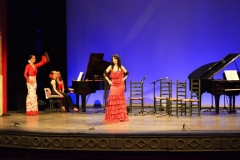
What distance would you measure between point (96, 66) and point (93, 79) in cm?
36

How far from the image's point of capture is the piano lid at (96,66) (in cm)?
1023

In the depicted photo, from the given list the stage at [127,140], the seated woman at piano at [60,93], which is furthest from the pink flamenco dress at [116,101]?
the seated woman at piano at [60,93]

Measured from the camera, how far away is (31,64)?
9.59 m

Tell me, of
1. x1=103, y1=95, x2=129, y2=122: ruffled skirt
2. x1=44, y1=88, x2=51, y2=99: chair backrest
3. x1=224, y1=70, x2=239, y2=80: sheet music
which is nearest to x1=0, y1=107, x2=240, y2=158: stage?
x1=103, y1=95, x2=129, y2=122: ruffled skirt

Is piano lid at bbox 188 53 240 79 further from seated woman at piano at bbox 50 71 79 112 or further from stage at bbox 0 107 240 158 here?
seated woman at piano at bbox 50 71 79 112

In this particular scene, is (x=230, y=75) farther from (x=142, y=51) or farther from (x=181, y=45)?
(x=142, y=51)

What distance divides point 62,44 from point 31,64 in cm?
308

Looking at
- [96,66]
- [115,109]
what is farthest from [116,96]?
[96,66]

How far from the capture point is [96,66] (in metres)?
10.4

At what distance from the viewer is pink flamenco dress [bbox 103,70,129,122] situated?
8.17 m

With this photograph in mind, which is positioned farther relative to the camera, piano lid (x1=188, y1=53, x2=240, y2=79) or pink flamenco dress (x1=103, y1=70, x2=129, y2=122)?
piano lid (x1=188, y1=53, x2=240, y2=79)

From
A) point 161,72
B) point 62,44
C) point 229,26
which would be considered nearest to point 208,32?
point 229,26

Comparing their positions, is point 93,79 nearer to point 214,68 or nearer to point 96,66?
point 96,66

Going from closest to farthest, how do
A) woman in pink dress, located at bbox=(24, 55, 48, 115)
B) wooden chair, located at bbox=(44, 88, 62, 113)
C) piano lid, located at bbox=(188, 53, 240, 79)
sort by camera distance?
piano lid, located at bbox=(188, 53, 240, 79) → woman in pink dress, located at bbox=(24, 55, 48, 115) → wooden chair, located at bbox=(44, 88, 62, 113)
